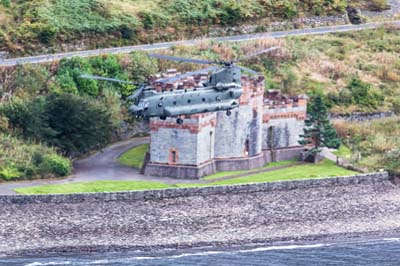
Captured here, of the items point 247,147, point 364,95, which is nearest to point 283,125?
point 247,147

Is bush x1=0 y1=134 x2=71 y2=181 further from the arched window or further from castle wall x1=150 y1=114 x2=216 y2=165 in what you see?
the arched window

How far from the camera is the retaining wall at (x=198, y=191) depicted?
347 ft

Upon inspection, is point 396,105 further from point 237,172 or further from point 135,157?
point 135,157

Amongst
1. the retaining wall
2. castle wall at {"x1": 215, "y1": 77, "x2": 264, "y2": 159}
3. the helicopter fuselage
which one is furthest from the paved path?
the helicopter fuselage

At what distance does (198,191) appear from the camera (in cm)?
11069

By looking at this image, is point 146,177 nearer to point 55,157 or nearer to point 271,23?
point 55,157

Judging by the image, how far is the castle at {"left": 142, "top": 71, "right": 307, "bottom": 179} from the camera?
115 m

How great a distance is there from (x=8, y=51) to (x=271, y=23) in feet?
98.8

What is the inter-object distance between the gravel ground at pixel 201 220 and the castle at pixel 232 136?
5.07 metres

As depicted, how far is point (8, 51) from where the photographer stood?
A: 130 meters

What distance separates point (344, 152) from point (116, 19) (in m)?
25.4

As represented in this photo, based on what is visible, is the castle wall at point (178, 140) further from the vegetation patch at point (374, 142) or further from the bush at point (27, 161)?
the vegetation patch at point (374, 142)

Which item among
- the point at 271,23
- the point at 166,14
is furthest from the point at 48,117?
the point at 271,23

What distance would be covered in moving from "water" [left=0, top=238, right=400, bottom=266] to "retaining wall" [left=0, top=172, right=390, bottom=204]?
5235mm
